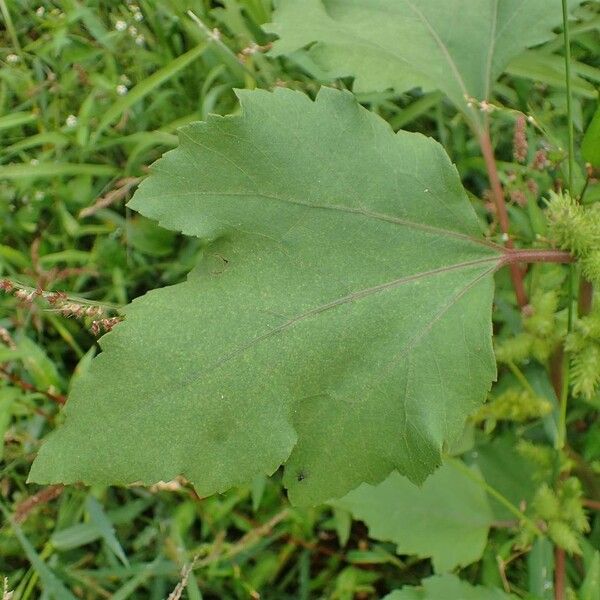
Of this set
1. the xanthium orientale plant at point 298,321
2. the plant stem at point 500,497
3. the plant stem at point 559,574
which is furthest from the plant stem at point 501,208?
the plant stem at point 559,574

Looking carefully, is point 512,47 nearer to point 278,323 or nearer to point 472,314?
point 472,314

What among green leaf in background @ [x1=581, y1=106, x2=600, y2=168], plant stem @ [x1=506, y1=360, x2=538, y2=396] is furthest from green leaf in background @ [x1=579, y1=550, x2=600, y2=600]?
green leaf in background @ [x1=581, y1=106, x2=600, y2=168]

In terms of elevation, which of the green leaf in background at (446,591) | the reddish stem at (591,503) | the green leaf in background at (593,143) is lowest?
the reddish stem at (591,503)

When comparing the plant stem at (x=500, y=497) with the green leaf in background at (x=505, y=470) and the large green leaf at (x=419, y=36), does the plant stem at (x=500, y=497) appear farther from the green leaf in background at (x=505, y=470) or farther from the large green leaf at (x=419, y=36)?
the large green leaf at (x=419, y=36)

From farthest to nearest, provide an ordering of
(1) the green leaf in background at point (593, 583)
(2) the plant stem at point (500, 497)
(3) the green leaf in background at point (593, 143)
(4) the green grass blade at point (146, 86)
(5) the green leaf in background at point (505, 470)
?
1. (4) the green grass blade at point (146, 86)
2. (5) the green leaf in background at point (505, 470)
3. (2) the plant stem at point (500, 497)
4. (1) the green leaf in background at point (593, 583)
5. (3) the green leaf in background at point (593, 143)

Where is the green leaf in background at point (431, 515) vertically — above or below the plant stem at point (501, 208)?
below

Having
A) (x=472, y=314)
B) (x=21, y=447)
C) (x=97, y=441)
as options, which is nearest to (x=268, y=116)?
(x=472, y=314)

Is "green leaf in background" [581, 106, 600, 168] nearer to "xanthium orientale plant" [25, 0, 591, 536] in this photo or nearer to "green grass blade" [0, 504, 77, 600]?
"xanthium orientale plant" [25, 0, 591, 536]
